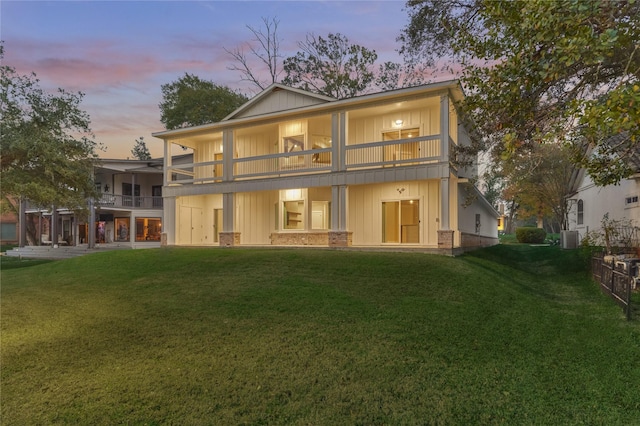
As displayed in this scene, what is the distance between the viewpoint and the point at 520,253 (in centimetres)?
1973

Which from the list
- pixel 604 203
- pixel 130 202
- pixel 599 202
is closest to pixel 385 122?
pixel 604 203

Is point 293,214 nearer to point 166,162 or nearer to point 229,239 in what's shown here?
point 229,239

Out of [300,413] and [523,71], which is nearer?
[300,413]

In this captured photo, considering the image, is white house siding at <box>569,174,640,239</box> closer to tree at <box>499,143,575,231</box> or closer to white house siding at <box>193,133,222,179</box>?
tree at <box>499,143,575,231</box>

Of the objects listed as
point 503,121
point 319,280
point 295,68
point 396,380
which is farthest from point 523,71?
point 295,68

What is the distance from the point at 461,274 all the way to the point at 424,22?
27.8 ft

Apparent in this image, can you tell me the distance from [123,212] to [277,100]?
19324mm

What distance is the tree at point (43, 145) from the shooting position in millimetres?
12531

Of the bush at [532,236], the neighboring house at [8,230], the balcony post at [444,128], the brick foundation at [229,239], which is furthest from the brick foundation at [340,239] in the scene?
the neighboring house at [8,230]

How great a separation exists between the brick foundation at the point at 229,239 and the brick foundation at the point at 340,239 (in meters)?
5.09

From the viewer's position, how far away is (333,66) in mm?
29016

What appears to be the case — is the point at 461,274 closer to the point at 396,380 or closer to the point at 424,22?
the point at 396,380

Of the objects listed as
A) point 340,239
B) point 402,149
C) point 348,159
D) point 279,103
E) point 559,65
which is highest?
point 279,103

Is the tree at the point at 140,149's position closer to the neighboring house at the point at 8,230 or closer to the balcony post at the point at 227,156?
the neighboring house at the point at 8,230
